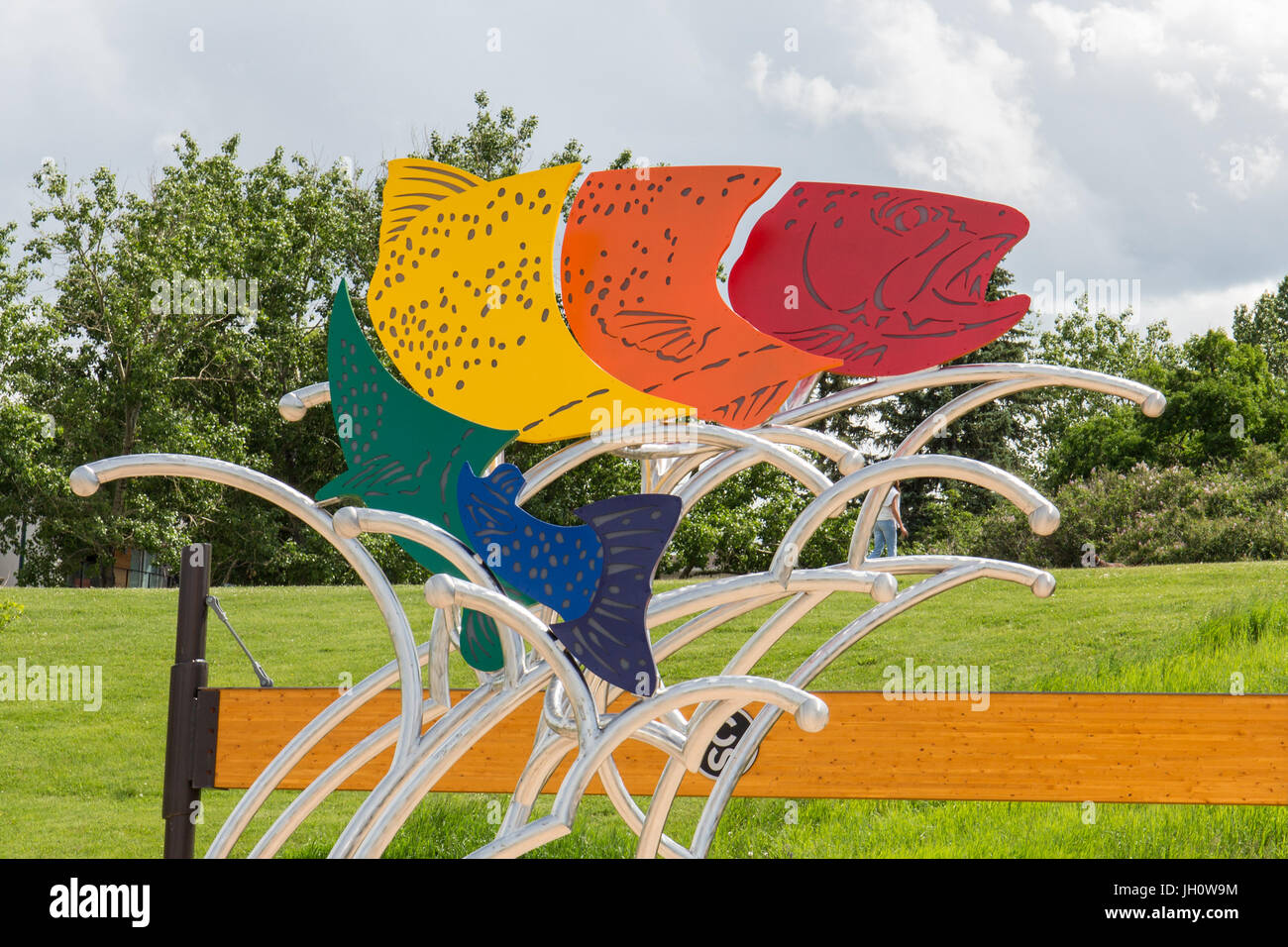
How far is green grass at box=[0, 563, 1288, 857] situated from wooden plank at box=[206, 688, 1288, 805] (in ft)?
3.68

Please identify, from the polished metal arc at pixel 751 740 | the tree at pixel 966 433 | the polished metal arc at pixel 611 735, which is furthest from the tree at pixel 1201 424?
the polished metal arc at pixel 611 735

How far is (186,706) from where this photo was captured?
3.82 metres

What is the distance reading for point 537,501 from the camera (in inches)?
556

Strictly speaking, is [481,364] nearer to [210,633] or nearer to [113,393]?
[210,633]

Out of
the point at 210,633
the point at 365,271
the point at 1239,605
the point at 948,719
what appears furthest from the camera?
the point at 365,271

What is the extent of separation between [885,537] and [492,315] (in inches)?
43.9

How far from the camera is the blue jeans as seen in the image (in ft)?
9.21

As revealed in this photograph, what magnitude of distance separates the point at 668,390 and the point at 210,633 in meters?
7.78

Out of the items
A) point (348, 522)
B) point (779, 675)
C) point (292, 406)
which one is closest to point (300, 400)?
point (292, 406)

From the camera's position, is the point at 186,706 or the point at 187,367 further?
the point at 187,367

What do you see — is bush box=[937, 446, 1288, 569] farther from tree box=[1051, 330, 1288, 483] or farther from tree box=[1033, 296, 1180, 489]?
tree box=[1033, 296, 1180, 489]

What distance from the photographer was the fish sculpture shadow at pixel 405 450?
2.56 m

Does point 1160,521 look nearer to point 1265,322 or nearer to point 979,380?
point 979,380
